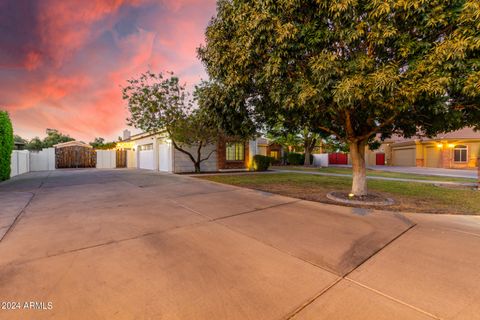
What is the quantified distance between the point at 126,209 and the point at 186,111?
9.33 m

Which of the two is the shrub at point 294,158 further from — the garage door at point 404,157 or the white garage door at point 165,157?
the white garage door at point 165,157

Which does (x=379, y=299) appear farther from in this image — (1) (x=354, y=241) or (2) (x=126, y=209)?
(2) (x=126, y=209)

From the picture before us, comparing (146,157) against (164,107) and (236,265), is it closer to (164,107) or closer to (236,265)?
(164,107)

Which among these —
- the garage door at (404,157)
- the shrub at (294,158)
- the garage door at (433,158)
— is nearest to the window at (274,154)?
the shrub at (294,158)

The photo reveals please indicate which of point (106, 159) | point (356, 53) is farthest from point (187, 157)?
point (356, 53)

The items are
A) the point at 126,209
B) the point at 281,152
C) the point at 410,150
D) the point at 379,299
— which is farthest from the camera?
the point at 281,152

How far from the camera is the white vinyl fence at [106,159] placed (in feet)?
72.3

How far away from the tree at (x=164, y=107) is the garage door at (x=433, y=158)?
23537mm

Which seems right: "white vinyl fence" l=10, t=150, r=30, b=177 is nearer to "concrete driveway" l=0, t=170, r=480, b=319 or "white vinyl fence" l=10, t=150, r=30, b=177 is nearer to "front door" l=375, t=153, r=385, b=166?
"concrete driveway" l=0, t=170, r=480, b=319

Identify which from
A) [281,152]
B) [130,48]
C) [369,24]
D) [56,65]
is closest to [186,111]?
[130,48]

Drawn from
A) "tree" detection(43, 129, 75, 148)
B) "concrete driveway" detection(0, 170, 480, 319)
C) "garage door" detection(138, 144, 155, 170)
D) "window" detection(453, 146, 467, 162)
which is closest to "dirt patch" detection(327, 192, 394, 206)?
"concrete driveway" detection(0, 170, 480, 319)

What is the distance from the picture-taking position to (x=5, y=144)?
1100cm

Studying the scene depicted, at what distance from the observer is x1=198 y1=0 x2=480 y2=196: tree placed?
3.94 metres

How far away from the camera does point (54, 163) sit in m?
20.1
